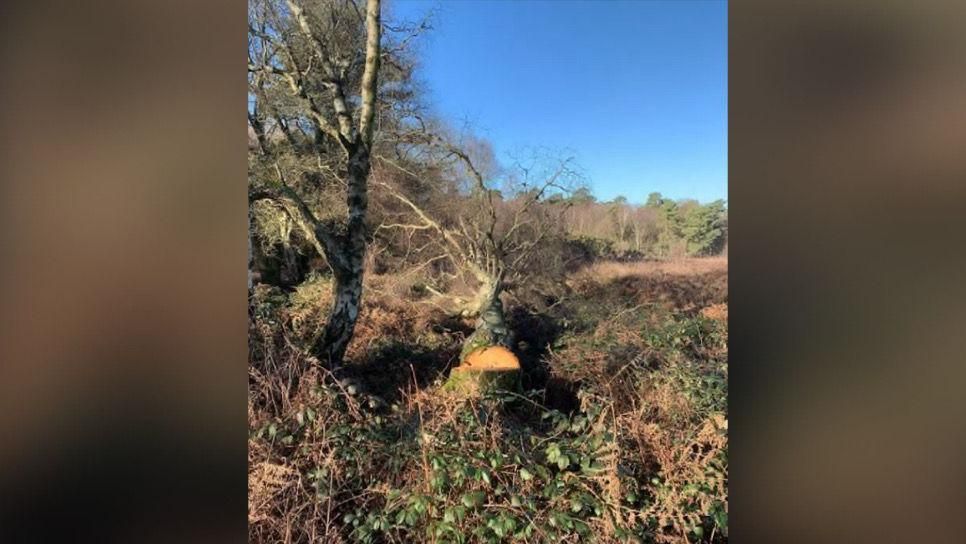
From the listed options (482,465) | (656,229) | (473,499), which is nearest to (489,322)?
(482,465)

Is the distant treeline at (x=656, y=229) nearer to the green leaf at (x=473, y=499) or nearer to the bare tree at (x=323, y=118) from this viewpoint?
the bare tree at (x=323, y=118)

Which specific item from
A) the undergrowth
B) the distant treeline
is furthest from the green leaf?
the distant treeline

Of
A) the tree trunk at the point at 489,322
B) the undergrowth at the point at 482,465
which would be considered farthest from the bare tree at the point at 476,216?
the undergrowth at the point at 482,465

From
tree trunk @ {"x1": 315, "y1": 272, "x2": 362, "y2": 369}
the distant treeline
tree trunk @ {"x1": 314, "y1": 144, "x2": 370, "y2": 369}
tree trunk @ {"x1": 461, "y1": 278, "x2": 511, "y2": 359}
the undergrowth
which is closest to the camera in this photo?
the undergrowth

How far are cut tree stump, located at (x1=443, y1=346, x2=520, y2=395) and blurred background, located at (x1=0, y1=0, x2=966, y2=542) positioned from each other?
14.9 ft

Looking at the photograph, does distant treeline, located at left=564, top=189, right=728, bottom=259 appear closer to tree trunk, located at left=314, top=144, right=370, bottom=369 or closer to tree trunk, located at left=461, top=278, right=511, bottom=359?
tree trunk, located at left=461, top=278, right=511, bottom=359

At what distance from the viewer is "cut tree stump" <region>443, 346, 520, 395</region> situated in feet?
17.7

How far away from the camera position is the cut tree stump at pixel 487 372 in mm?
5406
